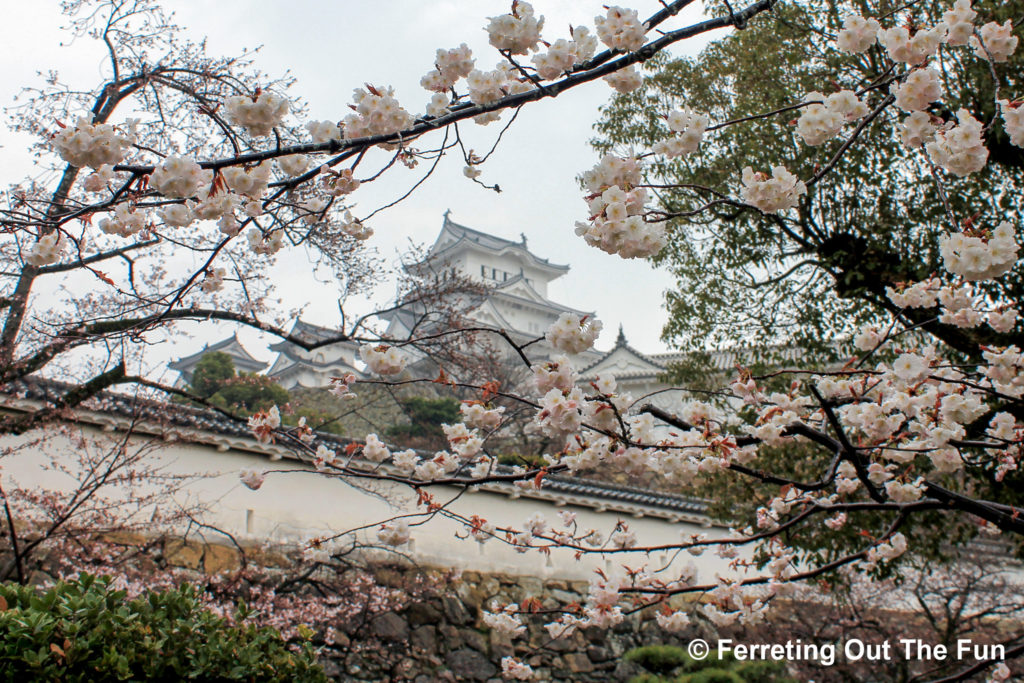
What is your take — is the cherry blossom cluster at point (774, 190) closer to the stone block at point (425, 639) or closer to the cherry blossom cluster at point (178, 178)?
the cherry blossom cluster at point (178, 178)

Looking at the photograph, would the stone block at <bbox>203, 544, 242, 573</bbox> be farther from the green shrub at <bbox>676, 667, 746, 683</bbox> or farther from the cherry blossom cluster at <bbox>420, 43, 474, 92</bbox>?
the cherry blossom cluster at <bbox>420, 43, 474, 92</bbox>

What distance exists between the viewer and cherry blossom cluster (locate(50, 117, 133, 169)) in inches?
71.0

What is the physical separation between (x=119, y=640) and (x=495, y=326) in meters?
20.0

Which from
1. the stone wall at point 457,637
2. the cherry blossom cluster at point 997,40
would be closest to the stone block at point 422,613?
the stone wall at point 457,637

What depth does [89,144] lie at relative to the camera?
71.3 inches

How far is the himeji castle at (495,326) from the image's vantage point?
81.8ft

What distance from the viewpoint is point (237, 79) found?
24.5ft

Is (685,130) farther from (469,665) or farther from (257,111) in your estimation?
(469,665)

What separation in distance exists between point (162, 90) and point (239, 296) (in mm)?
2294

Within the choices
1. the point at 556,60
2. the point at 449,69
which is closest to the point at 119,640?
the point at 449,69

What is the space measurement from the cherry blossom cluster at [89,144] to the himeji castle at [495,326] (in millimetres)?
19407

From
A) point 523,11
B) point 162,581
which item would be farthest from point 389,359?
point 162,581

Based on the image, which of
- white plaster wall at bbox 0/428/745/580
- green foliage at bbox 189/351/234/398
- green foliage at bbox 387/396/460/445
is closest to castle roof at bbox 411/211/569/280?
green foliage at bbox 189/351/234/398

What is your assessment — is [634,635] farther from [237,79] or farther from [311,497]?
[237,79]
